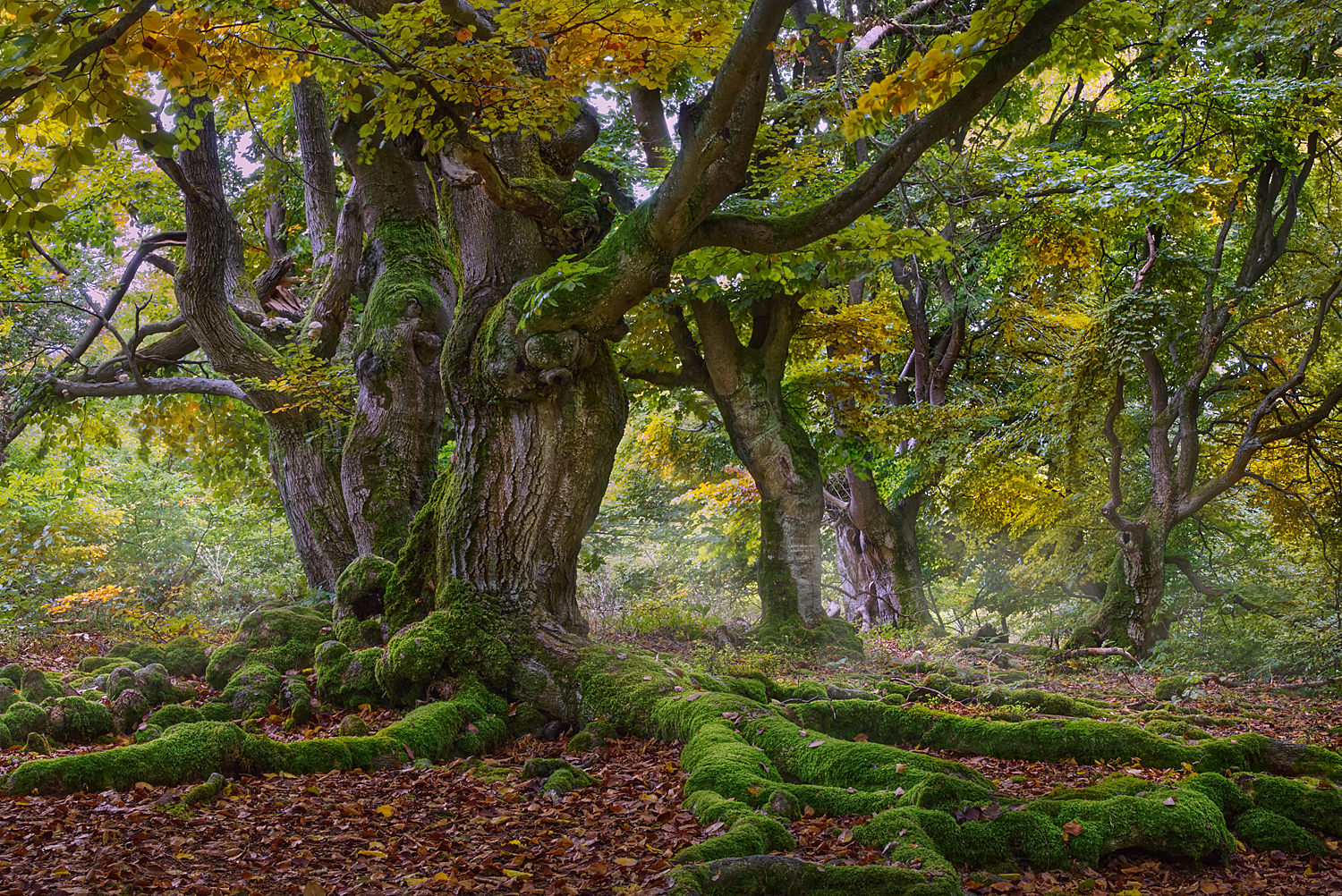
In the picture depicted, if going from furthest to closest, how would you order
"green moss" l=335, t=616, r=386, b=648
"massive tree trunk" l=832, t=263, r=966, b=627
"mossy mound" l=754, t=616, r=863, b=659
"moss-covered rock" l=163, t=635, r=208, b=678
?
"massive tree trunk" l=832, t=263, r=966, b=627, "mossy mound" l=754, t=616, r=863, b=659, "moss-covered rock" l=163, t=635, r=208, b=678, "green moss" l=335, t=616, r=386, b=648

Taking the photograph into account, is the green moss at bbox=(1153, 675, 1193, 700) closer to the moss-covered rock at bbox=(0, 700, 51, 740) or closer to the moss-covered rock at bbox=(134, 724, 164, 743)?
the moss-covered rock at bbox=(134, 724, 164, 743)

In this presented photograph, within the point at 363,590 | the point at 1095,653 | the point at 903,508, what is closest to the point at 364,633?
the point at 363,590

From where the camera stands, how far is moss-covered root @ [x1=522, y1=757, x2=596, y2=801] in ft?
15.3

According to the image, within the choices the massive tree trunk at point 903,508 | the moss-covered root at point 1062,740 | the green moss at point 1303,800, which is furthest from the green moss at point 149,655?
the massive tree trunk at point 903,508

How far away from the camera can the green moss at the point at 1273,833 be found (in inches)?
160

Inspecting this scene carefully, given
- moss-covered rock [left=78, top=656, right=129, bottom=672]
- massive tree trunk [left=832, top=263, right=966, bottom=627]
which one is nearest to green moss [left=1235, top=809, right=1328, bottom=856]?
moss-covered rock [left=78, top=656, right=129, bottom=672]

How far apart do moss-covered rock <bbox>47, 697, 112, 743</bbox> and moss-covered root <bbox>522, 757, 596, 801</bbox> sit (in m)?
3.14

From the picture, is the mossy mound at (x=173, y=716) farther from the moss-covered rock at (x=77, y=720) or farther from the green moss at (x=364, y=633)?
the green moss at (x=364, y=633)

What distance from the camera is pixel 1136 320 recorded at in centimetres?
1027

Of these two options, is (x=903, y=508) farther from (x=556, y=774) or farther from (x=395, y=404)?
(x=556, y=774)

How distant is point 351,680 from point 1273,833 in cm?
594

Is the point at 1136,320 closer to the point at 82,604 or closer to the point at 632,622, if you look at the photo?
the point at 632,622

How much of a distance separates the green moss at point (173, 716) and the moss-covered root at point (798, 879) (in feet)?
14.3

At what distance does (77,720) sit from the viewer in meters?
5.71
